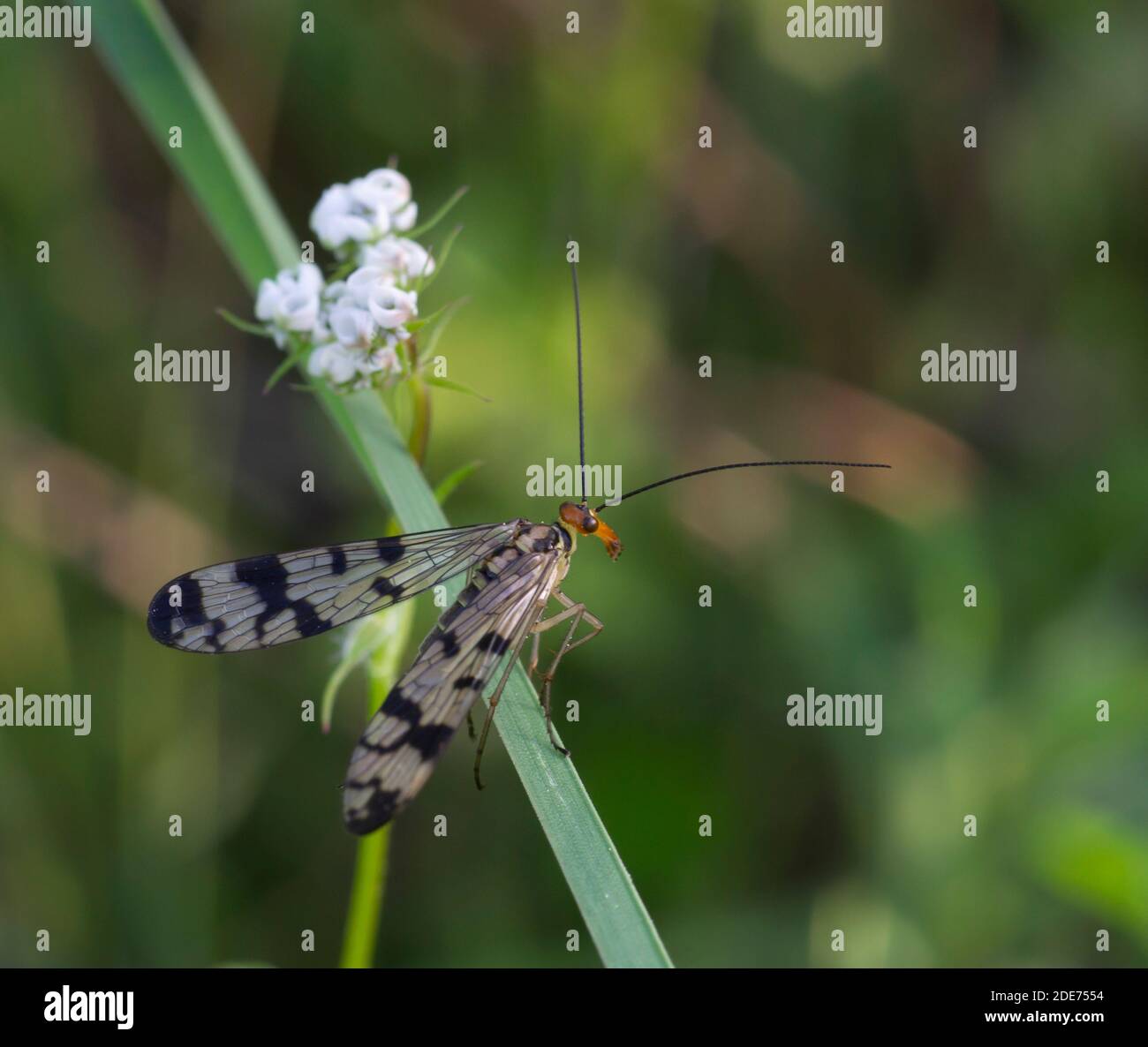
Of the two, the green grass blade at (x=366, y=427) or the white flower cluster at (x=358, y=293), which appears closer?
the green grass blade at (x=366, y=427)

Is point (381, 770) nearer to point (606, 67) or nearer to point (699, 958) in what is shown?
point (699, 958)

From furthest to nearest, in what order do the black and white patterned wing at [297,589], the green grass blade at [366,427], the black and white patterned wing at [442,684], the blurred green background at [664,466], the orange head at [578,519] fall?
1. the blurred green background at [664,466]
2. the orange head at [578,519]
3. the black and white patterned wing at [297,589]
4. the black and white patterned wing at [442,684]
5. the green grass blade at [366,427]

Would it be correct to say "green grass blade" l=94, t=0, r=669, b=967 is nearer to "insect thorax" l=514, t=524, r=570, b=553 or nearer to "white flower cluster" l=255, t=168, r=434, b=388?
"white flower cluster" l=255, t=168, r=434, b=388

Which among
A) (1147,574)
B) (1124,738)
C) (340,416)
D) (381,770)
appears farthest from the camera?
(1147,574)

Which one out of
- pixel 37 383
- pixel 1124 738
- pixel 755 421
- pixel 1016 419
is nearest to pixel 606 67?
pixel 755 421

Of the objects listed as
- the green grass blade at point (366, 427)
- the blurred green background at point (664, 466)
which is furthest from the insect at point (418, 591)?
the blurred green background at point (664, 466)

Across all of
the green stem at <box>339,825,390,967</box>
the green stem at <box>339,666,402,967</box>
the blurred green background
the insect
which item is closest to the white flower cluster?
the insect

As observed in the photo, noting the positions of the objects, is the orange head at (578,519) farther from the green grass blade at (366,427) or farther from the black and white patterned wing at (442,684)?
the green grass blade at (366,427)
